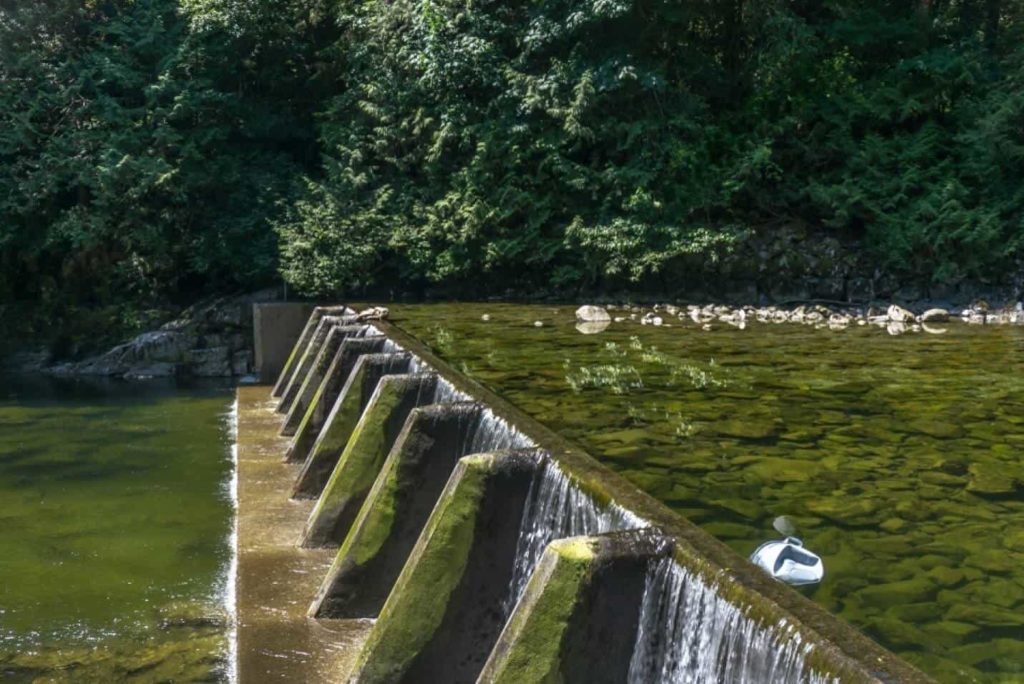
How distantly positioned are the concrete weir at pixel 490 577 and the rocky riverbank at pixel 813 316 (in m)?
6.81

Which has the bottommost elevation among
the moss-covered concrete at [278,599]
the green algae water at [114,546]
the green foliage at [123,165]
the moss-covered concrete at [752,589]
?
the green algae water at [114,546]

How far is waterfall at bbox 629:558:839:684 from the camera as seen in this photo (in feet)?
9.59

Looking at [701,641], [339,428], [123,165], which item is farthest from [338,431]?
[123,165]

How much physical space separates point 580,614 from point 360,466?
10.7ft

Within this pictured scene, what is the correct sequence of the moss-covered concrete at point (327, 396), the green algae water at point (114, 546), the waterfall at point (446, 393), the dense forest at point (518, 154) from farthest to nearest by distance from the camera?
the dense forest at point (518, 154)
the moss-covered concrete at point (327, 396)
the waterfall at point (446, 393)
the green algae water at point (114, 546)

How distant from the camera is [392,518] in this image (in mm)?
5648

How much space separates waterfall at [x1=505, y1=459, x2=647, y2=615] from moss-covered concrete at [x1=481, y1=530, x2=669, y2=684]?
484mm

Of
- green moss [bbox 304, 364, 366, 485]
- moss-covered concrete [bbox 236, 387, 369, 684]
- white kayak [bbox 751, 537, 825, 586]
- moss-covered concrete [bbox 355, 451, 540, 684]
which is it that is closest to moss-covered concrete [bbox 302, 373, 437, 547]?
moss-covered concrete [bbox 236, 387, 369, 684]

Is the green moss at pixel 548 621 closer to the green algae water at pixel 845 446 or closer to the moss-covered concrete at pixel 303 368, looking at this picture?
the green algae water at pixel 845 446

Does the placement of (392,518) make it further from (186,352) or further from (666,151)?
(186,352)

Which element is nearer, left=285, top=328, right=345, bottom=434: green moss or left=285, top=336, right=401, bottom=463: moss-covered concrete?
left=285, top=336, right=401, bottom=463: moss-covered concrete

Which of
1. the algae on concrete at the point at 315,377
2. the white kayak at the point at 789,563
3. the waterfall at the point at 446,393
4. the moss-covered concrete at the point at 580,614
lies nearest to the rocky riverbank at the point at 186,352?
the algae on concrete at the point at 315,377

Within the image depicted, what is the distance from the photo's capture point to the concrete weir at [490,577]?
127 inches

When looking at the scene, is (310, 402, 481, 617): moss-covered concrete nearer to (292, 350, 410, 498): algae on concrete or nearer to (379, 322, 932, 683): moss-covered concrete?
(379, 322, 932, 683): moss-covered concrete
